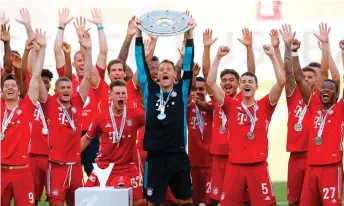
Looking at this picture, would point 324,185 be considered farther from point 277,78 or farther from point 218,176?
point 218,176

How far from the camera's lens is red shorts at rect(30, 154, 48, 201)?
38.0 ft

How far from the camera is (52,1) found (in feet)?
63.1

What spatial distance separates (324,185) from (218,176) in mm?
1650

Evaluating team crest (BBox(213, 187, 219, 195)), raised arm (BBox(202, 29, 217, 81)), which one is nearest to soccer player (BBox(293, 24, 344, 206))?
raised arm (BBox(202, 29, 217, 81))

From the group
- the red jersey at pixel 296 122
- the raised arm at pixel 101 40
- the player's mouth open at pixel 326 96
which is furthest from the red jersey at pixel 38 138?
the player's mouth open at pixel 326 96

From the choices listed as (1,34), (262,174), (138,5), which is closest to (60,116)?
(1,34)

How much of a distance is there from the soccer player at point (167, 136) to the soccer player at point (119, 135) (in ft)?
1.57

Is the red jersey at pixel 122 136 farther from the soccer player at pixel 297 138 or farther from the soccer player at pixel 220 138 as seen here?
the soccer player at pixel 297 138

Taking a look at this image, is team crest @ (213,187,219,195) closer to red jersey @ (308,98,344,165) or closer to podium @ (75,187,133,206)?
red jersey @ (308,98,344,165)

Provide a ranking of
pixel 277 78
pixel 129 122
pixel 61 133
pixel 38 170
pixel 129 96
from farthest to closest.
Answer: pixel 129 96, pixel 38 170, pixel 61 133, pixel 129 122, pixel 277 78

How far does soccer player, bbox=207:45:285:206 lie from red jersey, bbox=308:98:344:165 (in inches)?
21.2

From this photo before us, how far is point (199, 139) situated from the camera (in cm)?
1240

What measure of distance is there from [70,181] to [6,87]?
54.1 inches

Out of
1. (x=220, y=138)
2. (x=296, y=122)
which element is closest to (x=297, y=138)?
(x=296, y=122)
